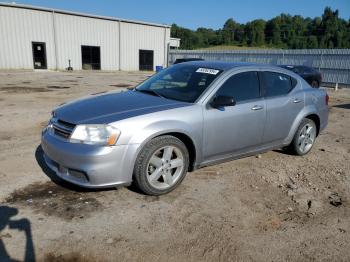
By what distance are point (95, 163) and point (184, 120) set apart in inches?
47.1

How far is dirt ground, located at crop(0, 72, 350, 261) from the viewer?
298 cm

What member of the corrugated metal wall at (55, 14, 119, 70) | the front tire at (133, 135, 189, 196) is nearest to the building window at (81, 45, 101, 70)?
the corrugated metal wall at (55, 14, 119, 70)

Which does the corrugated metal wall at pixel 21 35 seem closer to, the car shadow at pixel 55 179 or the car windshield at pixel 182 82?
the car shadow at pixel 55 179

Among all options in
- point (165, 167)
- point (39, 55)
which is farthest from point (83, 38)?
point (165, 167)

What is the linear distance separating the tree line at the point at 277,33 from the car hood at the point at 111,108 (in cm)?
9323

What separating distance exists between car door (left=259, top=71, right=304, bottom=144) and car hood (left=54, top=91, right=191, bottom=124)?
1.52m

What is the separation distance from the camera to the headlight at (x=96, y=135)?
140 inches

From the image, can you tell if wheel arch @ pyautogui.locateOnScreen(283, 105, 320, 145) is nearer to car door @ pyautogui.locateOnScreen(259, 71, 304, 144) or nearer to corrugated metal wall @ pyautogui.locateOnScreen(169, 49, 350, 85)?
car door @ pyautogui.locateOnScreen(259, 71, 304, 144)

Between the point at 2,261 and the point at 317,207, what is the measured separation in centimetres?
342

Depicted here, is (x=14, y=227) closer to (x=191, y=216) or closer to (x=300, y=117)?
(x=191, y=216)

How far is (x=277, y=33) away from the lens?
103 meters

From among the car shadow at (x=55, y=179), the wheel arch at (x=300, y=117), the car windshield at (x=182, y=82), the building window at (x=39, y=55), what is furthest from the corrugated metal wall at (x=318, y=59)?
the car shadow at (x=55, y=179)

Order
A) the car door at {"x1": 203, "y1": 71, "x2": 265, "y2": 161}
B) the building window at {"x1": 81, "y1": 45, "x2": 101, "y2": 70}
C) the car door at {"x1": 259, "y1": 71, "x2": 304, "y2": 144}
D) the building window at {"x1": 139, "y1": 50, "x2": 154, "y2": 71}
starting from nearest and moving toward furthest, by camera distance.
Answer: the car door at {"x1": 203, "y1": 71, "x2": 265, "y2": 161} → the car door at {"x1": 259, "y1": 71, "x2": 304, "y2": 144} → the building window at {"x1": 81, "y1": 45, "x2": 101, "y2": 70} → the building window at {"x1": 139, "y1": 50, "x2": 154, "y2": 71}

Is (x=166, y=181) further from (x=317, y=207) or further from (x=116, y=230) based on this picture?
(x=317, y=207)
